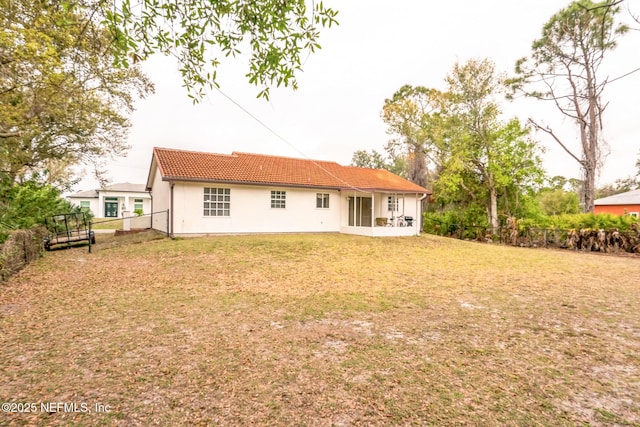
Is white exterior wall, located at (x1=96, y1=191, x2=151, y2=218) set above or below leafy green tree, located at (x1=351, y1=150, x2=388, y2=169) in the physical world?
below

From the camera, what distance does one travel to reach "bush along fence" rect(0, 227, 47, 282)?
22.5 ft

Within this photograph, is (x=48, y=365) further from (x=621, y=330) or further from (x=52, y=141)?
(x=52, y=141)

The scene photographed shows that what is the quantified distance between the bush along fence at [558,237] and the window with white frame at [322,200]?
10.4 m

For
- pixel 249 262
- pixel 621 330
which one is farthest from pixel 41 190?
pixel 621 330

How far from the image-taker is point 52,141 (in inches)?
637

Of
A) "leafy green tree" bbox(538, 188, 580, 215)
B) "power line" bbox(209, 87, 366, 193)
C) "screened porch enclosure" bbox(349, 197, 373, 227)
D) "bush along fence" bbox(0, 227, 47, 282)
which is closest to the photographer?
"bush along fence" bbox(0, 227, 47, 282)

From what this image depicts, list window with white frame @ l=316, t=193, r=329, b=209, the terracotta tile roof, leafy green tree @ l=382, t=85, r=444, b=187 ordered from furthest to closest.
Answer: leafy green tree @ l=382, t=85, r=444, b=187 → window with white frame @ l=316, t=193, r=329, b=209 → the terracotta tile roof

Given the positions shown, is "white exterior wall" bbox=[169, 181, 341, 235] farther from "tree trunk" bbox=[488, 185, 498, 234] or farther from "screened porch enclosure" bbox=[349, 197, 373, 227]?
"tree trunk" bbox=[488, 185, 498, 234]

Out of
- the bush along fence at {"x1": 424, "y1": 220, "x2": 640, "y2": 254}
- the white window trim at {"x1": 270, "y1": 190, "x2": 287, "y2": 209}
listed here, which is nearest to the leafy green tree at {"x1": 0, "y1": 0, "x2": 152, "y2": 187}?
the white window trim at {"x1": 270, "y1": 190, "x2": 287, "y2": 209}

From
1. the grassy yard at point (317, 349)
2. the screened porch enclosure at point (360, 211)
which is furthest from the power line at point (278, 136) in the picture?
the grassy yard at point (317, 349)

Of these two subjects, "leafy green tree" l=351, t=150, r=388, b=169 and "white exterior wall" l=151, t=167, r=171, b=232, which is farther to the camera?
"leafy green tree" l=351, t=150, r=388, b=169

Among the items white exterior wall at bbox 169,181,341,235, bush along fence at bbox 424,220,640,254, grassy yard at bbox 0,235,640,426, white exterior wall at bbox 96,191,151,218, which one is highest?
white exterior wall at bbox 96,191,151,218

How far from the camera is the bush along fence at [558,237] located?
14.4m

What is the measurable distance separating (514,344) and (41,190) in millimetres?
17724
